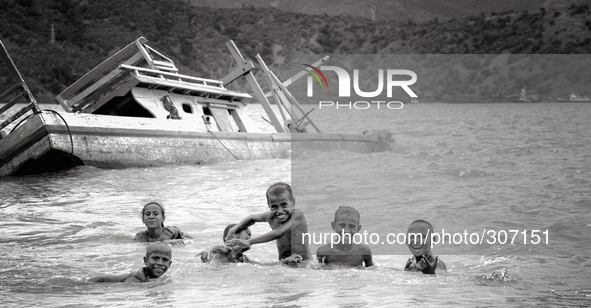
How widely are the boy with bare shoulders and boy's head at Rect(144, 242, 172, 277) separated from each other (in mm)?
754

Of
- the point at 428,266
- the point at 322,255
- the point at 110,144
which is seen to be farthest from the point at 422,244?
the point at 110,144

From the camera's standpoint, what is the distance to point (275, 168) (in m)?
18.0

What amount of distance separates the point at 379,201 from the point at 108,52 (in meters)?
90.5

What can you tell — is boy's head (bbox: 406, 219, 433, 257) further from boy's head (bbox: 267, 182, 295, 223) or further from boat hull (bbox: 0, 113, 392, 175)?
boat hull (bbox: 0, 113, 392, 175)

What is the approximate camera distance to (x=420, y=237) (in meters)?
6.19

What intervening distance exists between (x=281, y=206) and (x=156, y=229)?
7.57 feet

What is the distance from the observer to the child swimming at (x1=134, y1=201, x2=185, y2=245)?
7.98 metres

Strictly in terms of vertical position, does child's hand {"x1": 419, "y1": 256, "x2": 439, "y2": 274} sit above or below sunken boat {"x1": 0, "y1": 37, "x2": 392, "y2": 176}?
below

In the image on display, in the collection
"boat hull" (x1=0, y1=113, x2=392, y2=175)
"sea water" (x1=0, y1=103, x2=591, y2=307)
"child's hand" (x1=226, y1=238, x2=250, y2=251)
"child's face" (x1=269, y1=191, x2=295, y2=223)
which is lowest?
"sea water" (x1=0, y1=103, x2=591, y2=307)

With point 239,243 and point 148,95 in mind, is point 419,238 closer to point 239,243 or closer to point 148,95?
point 239,243

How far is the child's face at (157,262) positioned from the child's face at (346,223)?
66.5 inches

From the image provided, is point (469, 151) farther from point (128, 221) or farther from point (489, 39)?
point (489, 39)

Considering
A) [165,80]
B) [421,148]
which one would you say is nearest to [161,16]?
[421,148]

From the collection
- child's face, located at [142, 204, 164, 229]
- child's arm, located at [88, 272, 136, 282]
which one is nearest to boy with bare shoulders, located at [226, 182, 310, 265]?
child's arm, located at [88, 272, 136, 282]
